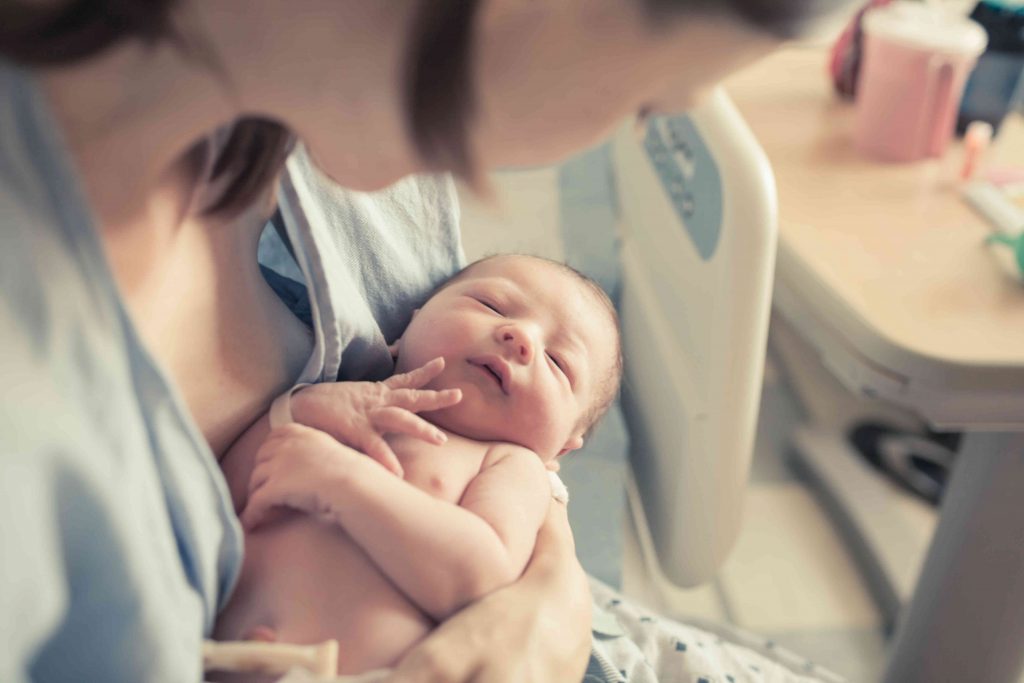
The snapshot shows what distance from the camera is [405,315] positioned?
84cm

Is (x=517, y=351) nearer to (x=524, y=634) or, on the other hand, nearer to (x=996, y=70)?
(x=524, y=634)

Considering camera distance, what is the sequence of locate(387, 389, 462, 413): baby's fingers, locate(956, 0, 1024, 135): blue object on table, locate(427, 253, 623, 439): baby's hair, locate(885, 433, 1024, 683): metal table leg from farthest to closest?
locate(956, 0, 1024, 135): blue object on table
locate(885, 433, 1024, 683): metal table leg
locate(427, 253, 623, 439): baby's hair
locate(387, 389, 462, 413): baby's fingers

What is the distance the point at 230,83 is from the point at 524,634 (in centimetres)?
39

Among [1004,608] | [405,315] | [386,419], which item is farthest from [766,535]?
[386,419]

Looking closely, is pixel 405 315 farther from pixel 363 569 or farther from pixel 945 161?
pixel 945 161

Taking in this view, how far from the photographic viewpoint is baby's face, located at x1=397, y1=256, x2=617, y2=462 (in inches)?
29.5

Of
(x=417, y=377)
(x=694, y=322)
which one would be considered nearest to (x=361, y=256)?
(x=417, y=377)

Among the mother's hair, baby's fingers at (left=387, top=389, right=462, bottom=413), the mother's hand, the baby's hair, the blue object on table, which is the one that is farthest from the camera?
the blue object on table

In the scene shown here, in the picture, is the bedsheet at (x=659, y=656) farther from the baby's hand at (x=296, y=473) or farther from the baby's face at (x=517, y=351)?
the baby's hand at (x=296, y=473)

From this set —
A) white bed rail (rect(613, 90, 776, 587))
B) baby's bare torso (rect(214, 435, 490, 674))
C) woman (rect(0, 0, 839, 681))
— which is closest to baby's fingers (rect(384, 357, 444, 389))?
baby's bare torso (rect(214, 435, 490, 674))

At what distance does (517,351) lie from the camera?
760mm

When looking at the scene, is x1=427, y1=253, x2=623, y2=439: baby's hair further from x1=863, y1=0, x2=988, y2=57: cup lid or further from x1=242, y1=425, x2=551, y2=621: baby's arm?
x1=863, y1=0, x2=988, y2=57: cup lid

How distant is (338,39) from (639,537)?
Result: 93 centimetres

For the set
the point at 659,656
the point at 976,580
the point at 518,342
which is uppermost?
the point at 518,342
